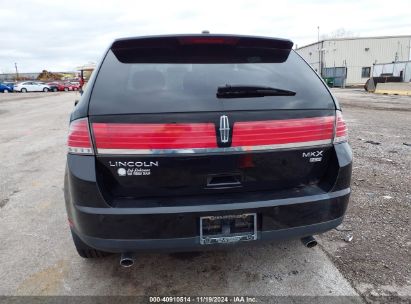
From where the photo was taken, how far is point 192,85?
224 cm

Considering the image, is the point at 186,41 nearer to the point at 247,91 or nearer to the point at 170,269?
the point at 247,91

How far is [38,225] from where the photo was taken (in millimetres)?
3566

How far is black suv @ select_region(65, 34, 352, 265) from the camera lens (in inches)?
81.0

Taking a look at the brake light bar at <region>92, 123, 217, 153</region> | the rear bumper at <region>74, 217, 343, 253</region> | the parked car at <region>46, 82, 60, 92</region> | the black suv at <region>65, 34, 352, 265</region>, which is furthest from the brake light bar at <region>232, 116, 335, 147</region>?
the parked car at <region>46, 82, 60, 92</region>

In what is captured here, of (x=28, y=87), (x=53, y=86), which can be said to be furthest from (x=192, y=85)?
(x=53, y=86)

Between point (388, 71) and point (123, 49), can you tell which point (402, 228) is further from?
point (388, 71)

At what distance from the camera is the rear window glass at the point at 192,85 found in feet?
6.89

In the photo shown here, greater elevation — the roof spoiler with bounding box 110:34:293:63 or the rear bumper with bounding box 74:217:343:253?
the roof spoiler with bounding box 110:34:293:63

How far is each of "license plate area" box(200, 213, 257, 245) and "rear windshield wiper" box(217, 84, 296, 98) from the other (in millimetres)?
751

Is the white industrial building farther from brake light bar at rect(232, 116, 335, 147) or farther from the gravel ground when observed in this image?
brake light bar at rect(232, 116, 335, 147)

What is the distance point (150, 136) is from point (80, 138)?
439 millimetres

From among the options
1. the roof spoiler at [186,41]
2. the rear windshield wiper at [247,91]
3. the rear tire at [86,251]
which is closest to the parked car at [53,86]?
the rear tire at [86,251]

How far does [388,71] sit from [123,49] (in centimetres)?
4135

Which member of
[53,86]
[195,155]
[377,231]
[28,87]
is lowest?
[53,86]
